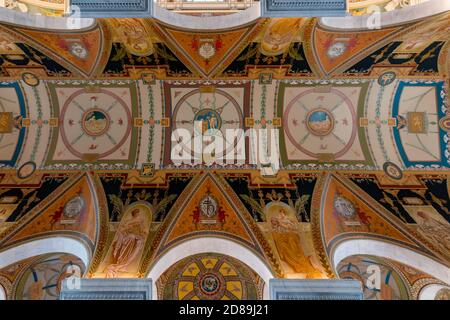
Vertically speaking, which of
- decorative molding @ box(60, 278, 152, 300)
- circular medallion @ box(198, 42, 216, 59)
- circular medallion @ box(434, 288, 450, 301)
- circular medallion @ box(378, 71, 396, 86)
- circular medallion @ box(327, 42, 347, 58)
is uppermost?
circular medallion @ box(198, 42, 216, 59)

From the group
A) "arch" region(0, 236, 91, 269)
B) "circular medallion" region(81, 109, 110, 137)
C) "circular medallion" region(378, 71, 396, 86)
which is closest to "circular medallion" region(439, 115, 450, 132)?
"circular medallion" region(378, 71, 396, 86)

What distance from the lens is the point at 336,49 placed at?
8.64 m

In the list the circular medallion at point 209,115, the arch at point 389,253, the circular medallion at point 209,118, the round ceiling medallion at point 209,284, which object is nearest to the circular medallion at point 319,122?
the circular medallion at point 209,115

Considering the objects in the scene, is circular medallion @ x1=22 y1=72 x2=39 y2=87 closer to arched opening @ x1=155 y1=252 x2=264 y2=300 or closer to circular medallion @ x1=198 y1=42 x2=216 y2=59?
circular medallion @ x1=198 y1=42 x2=216 y2=59

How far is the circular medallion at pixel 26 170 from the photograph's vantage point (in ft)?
30.3

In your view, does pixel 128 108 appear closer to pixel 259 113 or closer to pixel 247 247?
pixel 259 113

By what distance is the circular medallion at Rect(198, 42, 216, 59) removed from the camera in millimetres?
8812

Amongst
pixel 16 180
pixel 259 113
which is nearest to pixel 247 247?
pixel 259 113

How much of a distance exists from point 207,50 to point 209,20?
0.69 metres

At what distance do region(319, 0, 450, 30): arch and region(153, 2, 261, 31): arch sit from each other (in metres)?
1.48

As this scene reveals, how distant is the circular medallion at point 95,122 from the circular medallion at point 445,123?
810 cm

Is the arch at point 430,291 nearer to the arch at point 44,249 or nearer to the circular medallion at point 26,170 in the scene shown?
the arch at point 44,249

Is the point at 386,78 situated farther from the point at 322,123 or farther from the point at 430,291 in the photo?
the point at 430,291

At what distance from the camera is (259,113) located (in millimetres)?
9828
